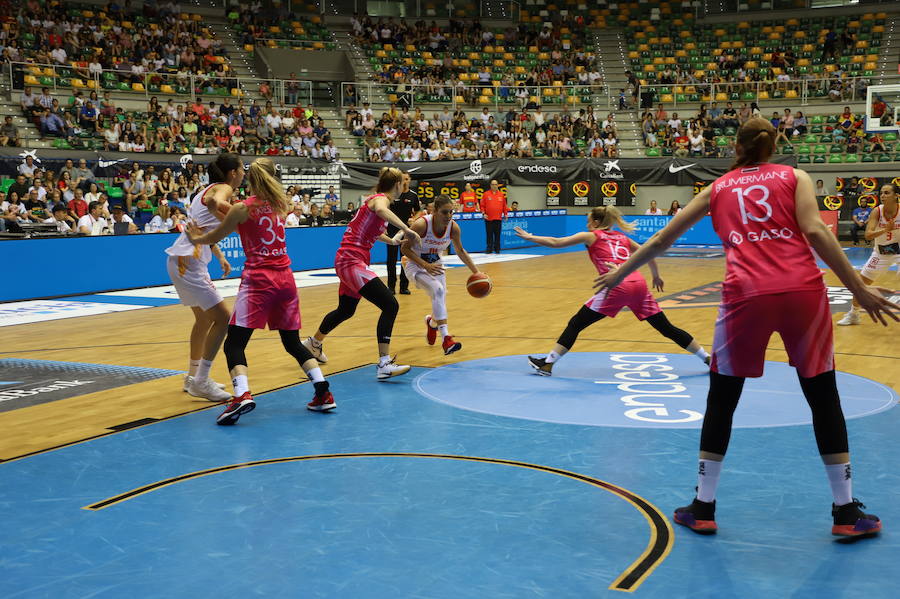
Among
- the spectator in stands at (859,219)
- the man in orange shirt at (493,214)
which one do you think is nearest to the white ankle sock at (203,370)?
the man in orange shirt at (493,214)

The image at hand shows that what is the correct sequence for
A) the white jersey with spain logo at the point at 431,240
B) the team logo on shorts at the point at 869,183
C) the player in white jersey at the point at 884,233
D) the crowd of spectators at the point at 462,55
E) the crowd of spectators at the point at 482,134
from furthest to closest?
1. the crowd of spectators at the point at 462,55
2. the crowd of spectators at the point at 482,134
3. the team logo on shorts at the point at 869,183
4. the player in white jersey at the point at 884,233
5. the white jersey with spain logo at the point at 431,240

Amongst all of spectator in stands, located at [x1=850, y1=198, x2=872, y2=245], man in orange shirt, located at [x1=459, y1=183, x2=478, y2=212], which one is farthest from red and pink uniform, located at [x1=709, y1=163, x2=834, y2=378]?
spectator in stands, located at [x1=850, y1=198, x2=872, y2=245]

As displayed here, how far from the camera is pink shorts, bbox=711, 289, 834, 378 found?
3877 millimetres

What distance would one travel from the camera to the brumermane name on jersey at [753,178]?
389cm

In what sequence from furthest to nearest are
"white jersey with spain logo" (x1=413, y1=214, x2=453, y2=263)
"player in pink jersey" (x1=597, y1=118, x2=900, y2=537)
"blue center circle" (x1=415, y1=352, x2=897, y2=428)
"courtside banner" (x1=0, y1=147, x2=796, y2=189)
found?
"courtside banner" (x1=0, y1=147, x2=796, y2=189)
"white jersey with spain logo" (x1=413, y1=214, x2=453, y2=263)
"blue center circle" (x1=415, y1=352, x2=897, y2=428)
"player in pink jersey" (x1=597, y1=118, x2=900, y2=537)

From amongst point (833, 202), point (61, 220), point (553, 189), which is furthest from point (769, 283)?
point (553, 189)

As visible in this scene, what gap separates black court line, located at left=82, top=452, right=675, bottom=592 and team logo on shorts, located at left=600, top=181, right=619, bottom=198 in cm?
2433

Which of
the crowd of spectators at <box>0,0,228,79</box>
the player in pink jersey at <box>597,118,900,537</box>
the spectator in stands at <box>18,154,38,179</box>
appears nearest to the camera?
the player in pink jersey at <box>597,118,900,537</box>

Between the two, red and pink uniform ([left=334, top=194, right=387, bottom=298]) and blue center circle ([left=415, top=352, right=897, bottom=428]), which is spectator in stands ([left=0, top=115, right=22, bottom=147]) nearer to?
red and pink uniform ([left=334, top=194, right=387, bottom=298])

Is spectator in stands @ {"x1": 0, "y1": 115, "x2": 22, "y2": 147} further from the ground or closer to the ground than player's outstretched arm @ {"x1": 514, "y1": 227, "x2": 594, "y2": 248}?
further from the ground

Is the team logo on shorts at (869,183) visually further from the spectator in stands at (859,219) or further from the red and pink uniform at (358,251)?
the red and pink uniform at (358,251)

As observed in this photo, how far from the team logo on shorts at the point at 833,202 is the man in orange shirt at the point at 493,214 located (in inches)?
411

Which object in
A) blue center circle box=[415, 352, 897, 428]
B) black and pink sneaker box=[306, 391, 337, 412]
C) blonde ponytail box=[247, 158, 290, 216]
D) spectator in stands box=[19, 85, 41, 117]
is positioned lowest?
blue center circle box=[415, 352, 897, 428]

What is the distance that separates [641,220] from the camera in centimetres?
2689
